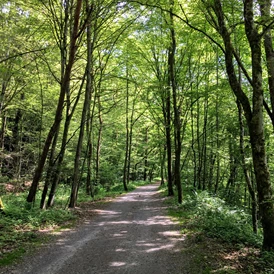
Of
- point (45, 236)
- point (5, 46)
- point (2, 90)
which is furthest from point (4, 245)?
point (2, 90)

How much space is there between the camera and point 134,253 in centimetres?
574

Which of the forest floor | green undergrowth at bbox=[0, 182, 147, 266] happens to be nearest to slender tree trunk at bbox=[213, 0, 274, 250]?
the forest floor

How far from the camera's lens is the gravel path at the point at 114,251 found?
4867 mm

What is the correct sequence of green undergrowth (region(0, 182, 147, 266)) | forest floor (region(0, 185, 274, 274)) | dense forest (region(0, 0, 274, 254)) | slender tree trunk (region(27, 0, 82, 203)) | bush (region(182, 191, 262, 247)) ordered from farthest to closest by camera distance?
slender tree trunk (region(27, 0, 82, 203)) < bush (region(182, 191, 262, 247)) < dense forest (region(0, 0, 274, 254)) < green undergrowth (region(0, 182, 147, 266)) < forest floor (region(0, 185, 274, 274))

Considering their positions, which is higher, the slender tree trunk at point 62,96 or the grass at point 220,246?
the slender tree trunk at point 62,96

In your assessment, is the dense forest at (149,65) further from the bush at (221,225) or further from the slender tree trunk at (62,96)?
the bush at (221,225)

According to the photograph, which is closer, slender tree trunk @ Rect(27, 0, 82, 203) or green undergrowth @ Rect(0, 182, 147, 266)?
green undergrowth @ Rect(0, 182, 147, 266)

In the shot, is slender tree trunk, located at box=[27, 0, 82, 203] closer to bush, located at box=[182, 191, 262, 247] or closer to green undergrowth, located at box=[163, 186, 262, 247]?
green undergrowth, located at box=[163, 186, 262, 247]

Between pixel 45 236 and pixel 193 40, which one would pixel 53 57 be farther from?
pixel 45 236

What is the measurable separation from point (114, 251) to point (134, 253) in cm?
51

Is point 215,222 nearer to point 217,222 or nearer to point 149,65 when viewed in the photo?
point 217,222

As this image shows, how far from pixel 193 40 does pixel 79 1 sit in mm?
6235

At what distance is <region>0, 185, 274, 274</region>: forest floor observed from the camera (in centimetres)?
485

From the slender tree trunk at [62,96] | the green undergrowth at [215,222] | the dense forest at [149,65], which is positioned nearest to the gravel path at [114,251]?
the green undergrowth at [215,222]
